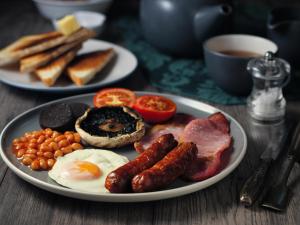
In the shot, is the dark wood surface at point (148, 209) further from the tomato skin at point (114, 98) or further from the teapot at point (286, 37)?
the teapot at point (286, 37)

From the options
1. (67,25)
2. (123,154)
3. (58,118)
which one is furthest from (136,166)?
(67,25)

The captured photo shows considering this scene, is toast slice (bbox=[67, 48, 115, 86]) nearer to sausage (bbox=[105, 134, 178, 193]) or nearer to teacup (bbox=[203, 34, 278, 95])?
teacup (bbox=[203, 34, 278, 95])

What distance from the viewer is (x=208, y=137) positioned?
1.67m

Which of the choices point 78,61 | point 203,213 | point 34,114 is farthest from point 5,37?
point 203,213

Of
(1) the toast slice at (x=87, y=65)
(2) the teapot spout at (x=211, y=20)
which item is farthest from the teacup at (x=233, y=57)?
(1) the toast slice at (x=87, y=65)

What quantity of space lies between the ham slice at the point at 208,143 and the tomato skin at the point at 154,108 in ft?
0.48

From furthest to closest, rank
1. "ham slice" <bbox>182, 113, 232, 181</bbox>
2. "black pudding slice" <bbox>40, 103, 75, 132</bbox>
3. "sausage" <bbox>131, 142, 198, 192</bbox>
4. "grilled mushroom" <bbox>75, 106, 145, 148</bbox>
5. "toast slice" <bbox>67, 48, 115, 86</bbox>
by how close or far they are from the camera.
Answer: "toast slice" <bbox>67, 48, 115, 86</bbox> < "black pudding slice" <bbox>40, 103, 75, 132</bbox> < "grilled mushroom" <bbox>75, 106, 145, 148</bbox> < "ham slice" <bbox>182, 113, 232, 181</bbox> < "sausage" <bbox>131, 142, 198, 192</bbox>

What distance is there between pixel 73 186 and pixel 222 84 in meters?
0.91

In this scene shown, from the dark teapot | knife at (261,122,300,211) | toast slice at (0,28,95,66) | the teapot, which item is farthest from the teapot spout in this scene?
knife at (261,122,300,211)

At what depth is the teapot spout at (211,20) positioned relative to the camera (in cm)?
221

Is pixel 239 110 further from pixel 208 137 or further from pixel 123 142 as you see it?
pixel 123 142

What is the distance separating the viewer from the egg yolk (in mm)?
1450

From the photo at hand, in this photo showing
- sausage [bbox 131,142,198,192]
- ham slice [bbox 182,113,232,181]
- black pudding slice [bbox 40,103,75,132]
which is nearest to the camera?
sausage [bbox 131,142,198,192]

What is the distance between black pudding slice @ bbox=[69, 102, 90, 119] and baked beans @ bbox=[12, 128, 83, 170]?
0.09m
